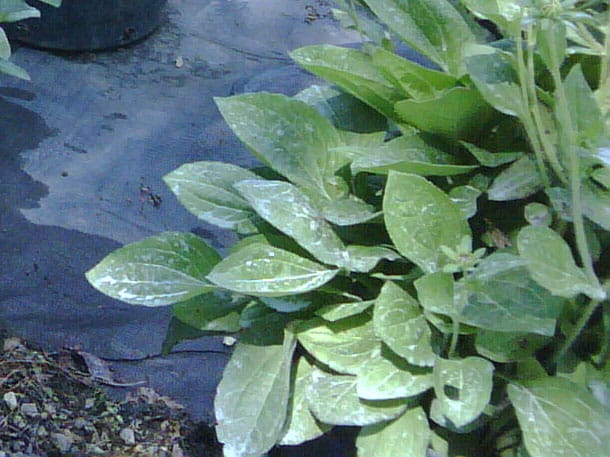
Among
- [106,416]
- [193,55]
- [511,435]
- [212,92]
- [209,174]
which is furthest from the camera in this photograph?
[193,55]

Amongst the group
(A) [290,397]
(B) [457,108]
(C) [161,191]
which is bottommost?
(C) [161,191]

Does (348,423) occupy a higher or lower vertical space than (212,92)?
higher

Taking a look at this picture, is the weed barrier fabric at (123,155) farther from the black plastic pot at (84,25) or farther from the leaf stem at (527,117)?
the leaf stem at (527,117)

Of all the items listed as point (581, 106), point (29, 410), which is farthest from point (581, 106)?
point (29, 410)

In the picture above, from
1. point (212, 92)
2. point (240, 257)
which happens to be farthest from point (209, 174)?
point (212, 92)

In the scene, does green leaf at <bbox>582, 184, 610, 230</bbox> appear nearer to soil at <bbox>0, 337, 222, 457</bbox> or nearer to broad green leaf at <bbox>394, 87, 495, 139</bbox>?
broad green leaf at <bbox>394, 87, 495, 139</bbox>

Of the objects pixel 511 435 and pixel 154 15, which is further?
pixel 154 15

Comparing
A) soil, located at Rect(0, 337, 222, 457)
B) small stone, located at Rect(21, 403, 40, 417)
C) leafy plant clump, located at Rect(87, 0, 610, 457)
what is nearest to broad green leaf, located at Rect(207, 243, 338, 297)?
leafy plant clump, located at Rect(87, 0, 610, 457)

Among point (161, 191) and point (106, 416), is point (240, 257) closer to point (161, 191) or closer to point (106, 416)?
point (106, 416)
